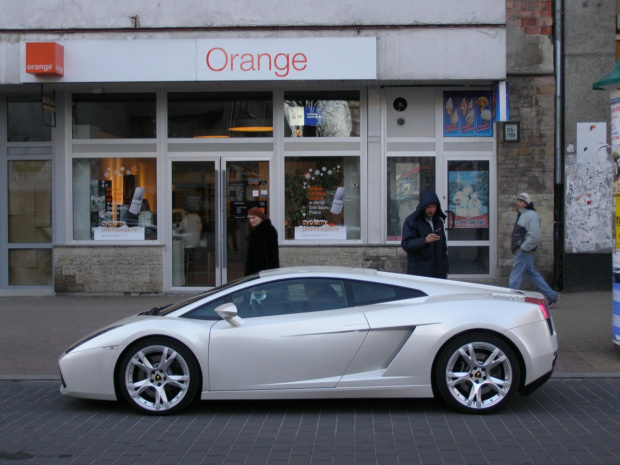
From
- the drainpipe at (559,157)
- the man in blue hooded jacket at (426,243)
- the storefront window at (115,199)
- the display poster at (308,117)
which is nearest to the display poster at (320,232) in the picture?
the display poster at (308,117)

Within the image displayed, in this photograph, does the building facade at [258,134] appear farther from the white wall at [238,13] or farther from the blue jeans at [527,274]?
the blue jeans at [527,274]

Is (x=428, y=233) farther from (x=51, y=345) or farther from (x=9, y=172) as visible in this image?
(x=9, y=172)

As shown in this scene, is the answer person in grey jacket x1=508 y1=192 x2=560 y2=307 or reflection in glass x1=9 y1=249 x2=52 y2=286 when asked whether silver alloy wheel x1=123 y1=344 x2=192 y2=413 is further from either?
reflection in glass x1=9 y1=249 x2=52 y2=286

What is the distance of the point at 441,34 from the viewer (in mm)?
12250

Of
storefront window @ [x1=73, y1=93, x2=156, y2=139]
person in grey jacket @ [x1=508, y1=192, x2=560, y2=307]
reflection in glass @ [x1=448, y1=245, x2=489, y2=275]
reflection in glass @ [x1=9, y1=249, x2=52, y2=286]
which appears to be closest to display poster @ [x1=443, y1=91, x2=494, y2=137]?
reflection in glass @ [x1=448, y1=245, x2=489, y2=275]

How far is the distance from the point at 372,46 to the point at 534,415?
763cm

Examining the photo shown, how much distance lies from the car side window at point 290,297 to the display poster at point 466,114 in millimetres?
7352

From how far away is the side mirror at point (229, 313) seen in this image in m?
5.98

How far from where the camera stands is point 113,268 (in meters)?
13.0

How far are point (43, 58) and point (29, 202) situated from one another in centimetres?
287

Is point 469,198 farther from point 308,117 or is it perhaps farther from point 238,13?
point 238,13

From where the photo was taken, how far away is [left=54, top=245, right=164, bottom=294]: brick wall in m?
13.0

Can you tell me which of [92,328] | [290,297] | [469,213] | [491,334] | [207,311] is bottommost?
[92,328]

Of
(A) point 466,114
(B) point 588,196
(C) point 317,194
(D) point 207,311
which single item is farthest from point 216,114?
(D) point 207,311
